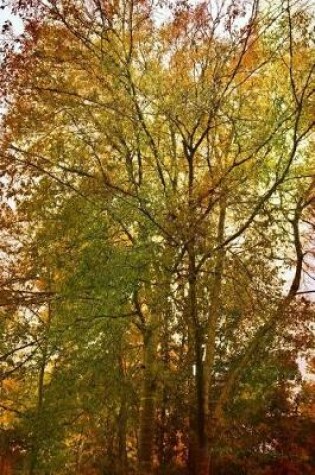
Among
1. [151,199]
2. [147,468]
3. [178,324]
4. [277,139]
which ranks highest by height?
[277,139]

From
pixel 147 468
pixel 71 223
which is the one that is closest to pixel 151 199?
pixel 71 223

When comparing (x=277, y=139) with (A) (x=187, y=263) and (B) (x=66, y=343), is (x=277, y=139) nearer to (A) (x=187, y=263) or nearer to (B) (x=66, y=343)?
(A) (x=187, y=263)

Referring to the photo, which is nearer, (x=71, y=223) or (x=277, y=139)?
(x=277, y=139)

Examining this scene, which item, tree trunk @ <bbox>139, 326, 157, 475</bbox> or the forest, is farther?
tree trunk @ <bbox>139, 326, 157, 475</bbox>

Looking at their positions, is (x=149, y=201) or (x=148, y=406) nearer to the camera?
(x=149, y=201)

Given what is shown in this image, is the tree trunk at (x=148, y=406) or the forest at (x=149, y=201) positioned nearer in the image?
the forest at (x=149, y=201)

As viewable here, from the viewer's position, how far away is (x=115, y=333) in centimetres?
755

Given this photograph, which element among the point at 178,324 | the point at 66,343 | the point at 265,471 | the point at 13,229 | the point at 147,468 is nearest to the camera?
the point at 66,343

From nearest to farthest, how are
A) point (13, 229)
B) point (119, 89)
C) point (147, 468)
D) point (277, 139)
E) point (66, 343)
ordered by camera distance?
point (277, 139) < point (66, 343) < point (119, 89) < point (147, 468) < point (13, 229)

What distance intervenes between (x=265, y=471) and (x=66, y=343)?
14.6 meters

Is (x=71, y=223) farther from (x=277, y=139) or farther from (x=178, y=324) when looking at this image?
(x=277, y=139)

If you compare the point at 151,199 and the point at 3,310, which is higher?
the point at 151,199

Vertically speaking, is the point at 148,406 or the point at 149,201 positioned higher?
the point at 149,201

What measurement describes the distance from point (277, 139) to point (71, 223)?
12.6 ft
